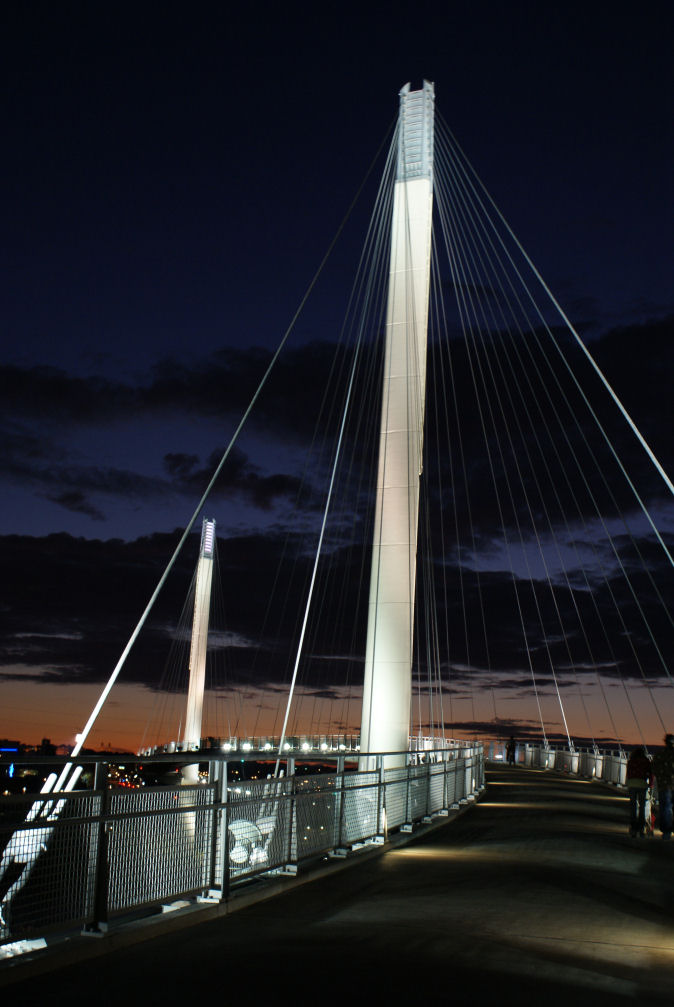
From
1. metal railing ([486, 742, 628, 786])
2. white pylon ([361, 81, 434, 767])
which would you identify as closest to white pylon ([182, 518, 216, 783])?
metal railing ([486, 742, 628, 786])

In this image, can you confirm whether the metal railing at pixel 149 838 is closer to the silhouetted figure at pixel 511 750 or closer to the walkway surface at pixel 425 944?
the walkway surface at pixel 425 944

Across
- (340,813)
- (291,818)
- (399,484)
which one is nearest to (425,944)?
(291,818)

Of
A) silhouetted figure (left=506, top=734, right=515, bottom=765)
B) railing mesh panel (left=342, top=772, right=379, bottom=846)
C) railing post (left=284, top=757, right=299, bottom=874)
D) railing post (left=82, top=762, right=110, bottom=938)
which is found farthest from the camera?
silhouetted figure (left=506, top=734, right=515, bottom=765)

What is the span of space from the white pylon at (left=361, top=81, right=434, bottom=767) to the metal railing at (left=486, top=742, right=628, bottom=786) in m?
11.6

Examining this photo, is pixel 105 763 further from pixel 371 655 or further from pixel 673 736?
pixel 371 655

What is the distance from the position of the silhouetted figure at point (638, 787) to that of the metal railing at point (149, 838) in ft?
20.1

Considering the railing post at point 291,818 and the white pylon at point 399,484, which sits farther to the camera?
the white pylon at point 399,484

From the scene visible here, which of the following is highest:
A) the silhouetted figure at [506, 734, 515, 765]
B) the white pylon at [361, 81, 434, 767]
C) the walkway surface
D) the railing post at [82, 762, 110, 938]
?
the white pylon at [361, 81, 434, 767]

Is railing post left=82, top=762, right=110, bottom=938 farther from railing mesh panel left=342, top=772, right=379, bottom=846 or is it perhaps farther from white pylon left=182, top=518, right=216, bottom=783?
white pylon left=182, top=518, right=216, bottom=783

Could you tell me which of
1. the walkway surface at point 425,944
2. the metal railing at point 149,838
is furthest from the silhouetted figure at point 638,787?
the metal railing at point 149,838

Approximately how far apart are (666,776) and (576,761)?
24595mm

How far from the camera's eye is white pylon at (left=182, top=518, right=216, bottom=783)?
61.3m

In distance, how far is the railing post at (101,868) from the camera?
686 centimetres

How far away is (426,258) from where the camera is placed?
22984mm
